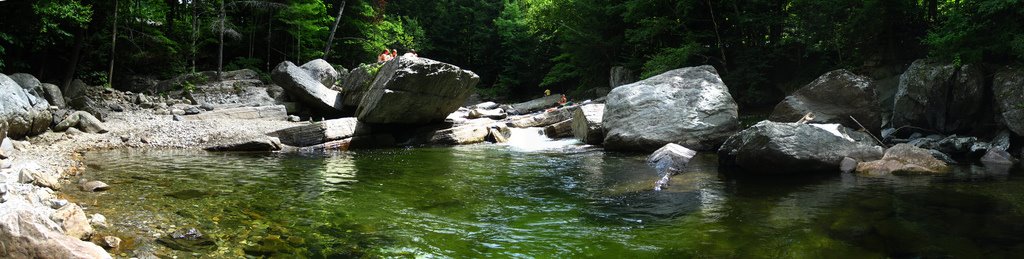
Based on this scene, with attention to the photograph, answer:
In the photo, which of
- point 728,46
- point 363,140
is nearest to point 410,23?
point 728,46

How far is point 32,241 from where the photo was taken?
4391 mm

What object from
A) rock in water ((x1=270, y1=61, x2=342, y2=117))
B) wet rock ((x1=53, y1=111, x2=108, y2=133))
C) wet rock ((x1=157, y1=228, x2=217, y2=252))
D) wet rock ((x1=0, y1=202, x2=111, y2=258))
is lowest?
wet rock ((x1=157, y1=228, x2=217, y2=252))

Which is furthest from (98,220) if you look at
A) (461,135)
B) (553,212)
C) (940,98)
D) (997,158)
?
(940,98)

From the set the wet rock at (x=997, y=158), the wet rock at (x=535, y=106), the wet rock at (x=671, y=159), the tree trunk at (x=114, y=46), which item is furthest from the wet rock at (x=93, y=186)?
the wet rock at (x=535, y=106)

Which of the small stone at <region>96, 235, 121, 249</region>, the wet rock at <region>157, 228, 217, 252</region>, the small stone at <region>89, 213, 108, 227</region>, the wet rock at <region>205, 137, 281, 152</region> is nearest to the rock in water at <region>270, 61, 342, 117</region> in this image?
the wet rock at <region>205, 137, 281, 152</region>

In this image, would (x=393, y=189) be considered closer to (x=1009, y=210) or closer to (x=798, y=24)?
(x=1009, y=210)

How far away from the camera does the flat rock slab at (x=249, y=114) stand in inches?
759

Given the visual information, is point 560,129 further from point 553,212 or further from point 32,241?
point 32,241

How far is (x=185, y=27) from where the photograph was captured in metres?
27.9

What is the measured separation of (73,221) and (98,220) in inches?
26.5

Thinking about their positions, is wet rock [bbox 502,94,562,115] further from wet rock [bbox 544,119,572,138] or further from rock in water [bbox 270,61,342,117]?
rock in water [bbox 270,61,342,117]

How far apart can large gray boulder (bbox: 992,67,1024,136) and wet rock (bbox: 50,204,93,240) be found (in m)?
16.1

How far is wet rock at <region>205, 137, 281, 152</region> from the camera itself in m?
15.6

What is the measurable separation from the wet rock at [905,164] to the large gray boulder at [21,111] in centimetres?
1653
